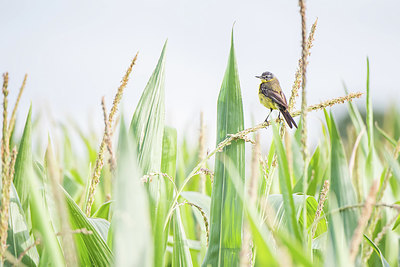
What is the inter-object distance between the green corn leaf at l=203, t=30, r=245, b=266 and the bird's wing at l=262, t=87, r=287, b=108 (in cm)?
76

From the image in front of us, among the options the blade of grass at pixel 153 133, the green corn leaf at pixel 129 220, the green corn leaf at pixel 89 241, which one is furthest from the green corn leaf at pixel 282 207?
the green corn leaf at pixel 129 220

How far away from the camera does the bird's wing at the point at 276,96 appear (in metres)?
2.00

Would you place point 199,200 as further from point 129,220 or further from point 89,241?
point 129,220

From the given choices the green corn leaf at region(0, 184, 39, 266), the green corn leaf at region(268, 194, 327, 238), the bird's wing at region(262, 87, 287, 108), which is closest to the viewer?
the green corn leaf at region(0, 184, 39, 266)

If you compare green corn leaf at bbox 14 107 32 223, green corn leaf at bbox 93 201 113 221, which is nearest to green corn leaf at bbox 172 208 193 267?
green corn leaf at bbox 93 201 113 221

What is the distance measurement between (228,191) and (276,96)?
1.15 metres

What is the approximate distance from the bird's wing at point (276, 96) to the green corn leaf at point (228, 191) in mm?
755

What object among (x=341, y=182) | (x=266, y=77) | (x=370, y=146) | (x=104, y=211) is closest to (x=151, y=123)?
(x=104, y=211)

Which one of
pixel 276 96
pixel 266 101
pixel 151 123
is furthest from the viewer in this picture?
pixel 266 101

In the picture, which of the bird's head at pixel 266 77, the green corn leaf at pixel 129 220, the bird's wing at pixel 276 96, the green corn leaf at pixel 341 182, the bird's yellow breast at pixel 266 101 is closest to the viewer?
the green corn leaf at pixel 129 220

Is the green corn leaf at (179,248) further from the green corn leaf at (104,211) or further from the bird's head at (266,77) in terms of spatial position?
the bird's head at (266,77)

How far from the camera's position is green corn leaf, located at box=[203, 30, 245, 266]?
1.10 meters

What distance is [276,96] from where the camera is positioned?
7.07ft

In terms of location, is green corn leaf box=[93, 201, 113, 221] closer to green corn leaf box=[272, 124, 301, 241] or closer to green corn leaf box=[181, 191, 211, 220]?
green corn leaf box=[181, 191, 211, 220]
